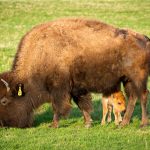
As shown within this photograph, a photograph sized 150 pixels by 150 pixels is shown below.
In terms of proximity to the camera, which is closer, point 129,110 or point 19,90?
point 19,90

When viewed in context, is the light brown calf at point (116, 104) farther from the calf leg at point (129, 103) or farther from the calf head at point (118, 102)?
the calf leg at point (129, 103)

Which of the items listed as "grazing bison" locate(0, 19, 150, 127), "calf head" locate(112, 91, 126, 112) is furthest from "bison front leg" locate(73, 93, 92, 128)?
"calf head" locate(112, 91, 126, 112)

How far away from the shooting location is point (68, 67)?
1160 centimetres

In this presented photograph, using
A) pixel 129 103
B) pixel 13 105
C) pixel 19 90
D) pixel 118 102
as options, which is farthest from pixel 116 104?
pixel 13 105

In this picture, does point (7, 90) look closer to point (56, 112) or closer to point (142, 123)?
point (56, 112)

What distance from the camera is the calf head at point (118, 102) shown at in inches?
488

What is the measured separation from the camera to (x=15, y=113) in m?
11.4

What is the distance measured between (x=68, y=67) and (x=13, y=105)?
1.42m

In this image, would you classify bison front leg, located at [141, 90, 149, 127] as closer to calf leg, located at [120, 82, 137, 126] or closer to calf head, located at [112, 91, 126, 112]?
calf leg, located at [120, 82, 137, 126]

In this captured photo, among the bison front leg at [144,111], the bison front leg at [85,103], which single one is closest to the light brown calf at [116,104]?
the bison front leg at [85,103]

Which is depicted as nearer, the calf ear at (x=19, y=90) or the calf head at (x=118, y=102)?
the calf ear at (x=19, y=90)

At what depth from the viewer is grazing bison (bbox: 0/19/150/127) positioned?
11.5 m

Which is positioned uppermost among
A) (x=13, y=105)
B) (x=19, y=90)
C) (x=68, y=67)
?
(x=68, y=67)

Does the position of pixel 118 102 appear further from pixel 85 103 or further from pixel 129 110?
pixel 85 103
